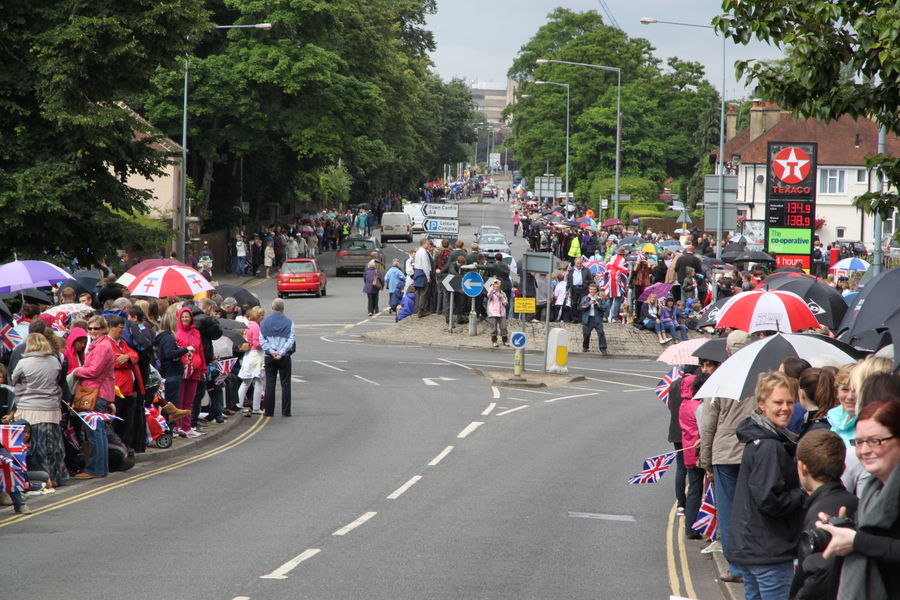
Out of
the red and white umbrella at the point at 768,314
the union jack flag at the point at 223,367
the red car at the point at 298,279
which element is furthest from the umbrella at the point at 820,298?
the red car at the point at 298,279

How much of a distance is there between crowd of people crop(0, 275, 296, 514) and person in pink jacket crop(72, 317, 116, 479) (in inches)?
0.5

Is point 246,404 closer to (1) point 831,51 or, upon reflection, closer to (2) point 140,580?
(2) point 140,580

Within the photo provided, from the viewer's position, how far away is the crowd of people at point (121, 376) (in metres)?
14.0

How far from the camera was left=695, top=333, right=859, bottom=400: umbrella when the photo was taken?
32.2 ft

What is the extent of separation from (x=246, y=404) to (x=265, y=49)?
3455 cm

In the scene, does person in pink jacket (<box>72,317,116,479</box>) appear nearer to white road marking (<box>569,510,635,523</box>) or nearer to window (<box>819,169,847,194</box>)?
white road marking (<box>569,510,635,523</box>)

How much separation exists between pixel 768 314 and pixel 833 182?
69314 mm

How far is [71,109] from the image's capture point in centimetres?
2248

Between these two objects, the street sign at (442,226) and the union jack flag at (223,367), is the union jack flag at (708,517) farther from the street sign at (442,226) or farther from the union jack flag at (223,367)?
the street sign at (442,226)

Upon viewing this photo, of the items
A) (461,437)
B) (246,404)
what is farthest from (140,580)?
(246,404)

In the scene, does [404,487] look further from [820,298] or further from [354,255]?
[354,255]

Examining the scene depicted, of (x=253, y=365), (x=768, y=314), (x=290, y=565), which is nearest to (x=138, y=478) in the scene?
(x=290, y=565)

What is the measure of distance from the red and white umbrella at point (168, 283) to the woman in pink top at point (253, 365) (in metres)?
0.99

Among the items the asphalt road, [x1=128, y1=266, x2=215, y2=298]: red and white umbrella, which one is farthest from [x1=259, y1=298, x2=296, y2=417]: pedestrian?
[x1=128, y1=266, x2=215, y2=298]: red and white umbrella
